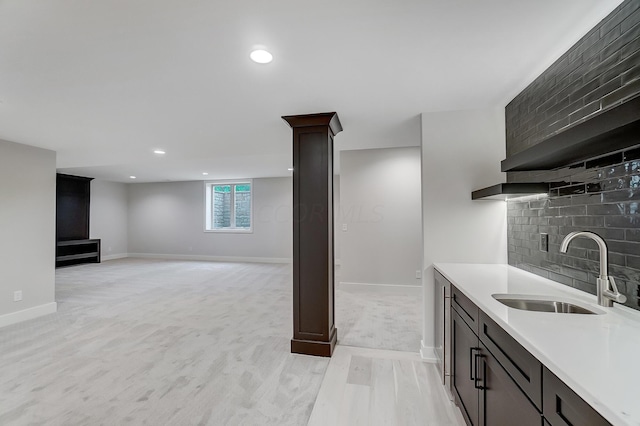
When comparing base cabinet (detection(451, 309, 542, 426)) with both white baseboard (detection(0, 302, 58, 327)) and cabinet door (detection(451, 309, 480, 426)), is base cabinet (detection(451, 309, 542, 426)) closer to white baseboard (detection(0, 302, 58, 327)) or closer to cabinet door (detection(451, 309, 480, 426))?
cabinet door (detection(451, 309, 480, 426))

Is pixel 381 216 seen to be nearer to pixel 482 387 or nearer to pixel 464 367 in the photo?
pixel 464 367

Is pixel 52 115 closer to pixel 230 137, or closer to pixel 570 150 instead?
pixel 230 137

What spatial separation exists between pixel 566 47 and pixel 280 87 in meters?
1.81

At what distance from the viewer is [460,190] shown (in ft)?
8.23

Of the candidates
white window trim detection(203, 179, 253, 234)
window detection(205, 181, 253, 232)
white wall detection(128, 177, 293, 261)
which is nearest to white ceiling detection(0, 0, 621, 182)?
white wall detection(128, 177, 293, 261)

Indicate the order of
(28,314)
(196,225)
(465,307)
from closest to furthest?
1. (465,307)
2. (28,314)
3. (196,225)

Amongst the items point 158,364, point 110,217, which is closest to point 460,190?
point 158,364

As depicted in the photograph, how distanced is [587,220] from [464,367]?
3.61 ft

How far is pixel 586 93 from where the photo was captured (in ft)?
4.96

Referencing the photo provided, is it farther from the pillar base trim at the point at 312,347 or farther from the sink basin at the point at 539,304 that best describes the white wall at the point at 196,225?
the sink basin at the point at 539,304

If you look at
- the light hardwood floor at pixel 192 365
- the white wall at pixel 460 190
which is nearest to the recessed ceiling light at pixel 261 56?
the white wall at pixel 460 190

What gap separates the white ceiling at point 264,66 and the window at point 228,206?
17.6 ft

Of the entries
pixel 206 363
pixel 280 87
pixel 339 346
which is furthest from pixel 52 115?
pixel 339 346

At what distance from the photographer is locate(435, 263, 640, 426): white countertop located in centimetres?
67
